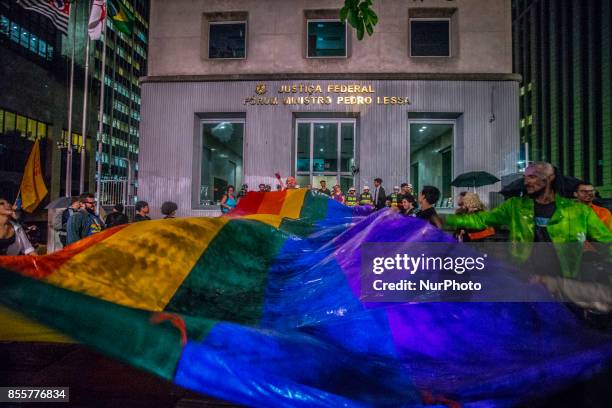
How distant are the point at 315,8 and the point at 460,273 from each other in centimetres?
1488

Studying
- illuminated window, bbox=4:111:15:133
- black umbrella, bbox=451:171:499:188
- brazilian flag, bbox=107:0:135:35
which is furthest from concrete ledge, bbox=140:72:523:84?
illuminated window, bbox=4:111:15:133

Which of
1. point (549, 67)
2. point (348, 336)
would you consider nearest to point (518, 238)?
point (348, 336)

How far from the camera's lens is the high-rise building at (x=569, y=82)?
46.8 meters

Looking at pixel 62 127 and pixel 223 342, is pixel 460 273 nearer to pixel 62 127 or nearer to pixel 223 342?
pixel 223 342

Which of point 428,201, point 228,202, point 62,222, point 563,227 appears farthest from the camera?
point 228,202

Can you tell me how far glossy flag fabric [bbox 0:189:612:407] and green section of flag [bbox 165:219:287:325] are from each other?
1cm

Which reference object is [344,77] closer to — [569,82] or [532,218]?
[532,218]

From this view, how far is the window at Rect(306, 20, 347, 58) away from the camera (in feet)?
51.0

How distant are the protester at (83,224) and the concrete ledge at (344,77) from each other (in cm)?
911

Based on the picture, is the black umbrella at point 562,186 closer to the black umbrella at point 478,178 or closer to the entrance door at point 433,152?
the black umbrella at point 478,178

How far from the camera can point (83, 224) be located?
7625mm

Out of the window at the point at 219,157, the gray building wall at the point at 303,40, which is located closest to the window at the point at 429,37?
the gray building wall at the point at 303,40

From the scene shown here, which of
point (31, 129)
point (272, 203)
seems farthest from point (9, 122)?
point (272, 203)

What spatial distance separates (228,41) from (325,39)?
13.2 feet
